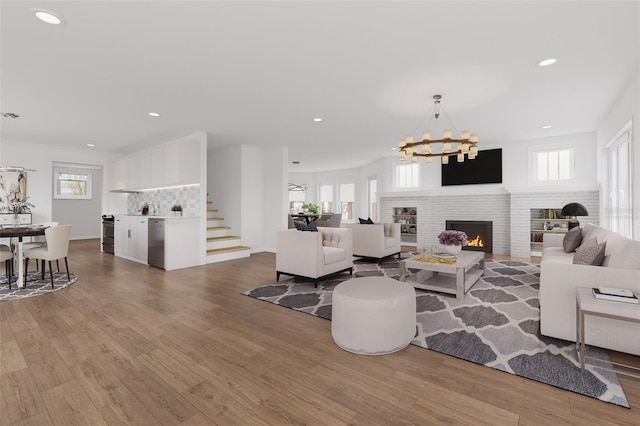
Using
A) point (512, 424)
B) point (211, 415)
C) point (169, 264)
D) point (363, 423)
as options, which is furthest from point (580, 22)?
point (169, 264)

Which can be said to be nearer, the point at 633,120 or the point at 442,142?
the point at 633,120

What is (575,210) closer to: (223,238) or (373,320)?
(373,320)

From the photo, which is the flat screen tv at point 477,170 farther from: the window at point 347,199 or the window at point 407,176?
the window at point 347,199

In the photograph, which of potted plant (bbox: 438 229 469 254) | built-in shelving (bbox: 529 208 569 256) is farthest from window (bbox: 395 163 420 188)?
potted plant (bbox: 438 229 469 254)

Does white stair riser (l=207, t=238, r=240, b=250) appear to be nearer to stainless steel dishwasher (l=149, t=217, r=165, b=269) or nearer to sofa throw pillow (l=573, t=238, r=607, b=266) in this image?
stainless steel dishwasher (l=149, t=217, r=165, b=269)

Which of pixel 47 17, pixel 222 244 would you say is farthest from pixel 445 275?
pixel 47 17

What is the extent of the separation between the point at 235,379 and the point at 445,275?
3454 mm

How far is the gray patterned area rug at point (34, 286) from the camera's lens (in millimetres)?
3719

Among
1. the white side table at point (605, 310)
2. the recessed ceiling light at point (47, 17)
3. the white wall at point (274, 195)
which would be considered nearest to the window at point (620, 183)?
the white side table at point (605, 310)

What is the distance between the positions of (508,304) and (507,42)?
2.65 m

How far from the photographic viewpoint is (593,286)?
2262mm

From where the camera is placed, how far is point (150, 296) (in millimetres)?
3666

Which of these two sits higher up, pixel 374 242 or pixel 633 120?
pixel 633 120

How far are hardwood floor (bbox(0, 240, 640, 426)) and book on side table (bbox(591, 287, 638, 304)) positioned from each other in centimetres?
51
